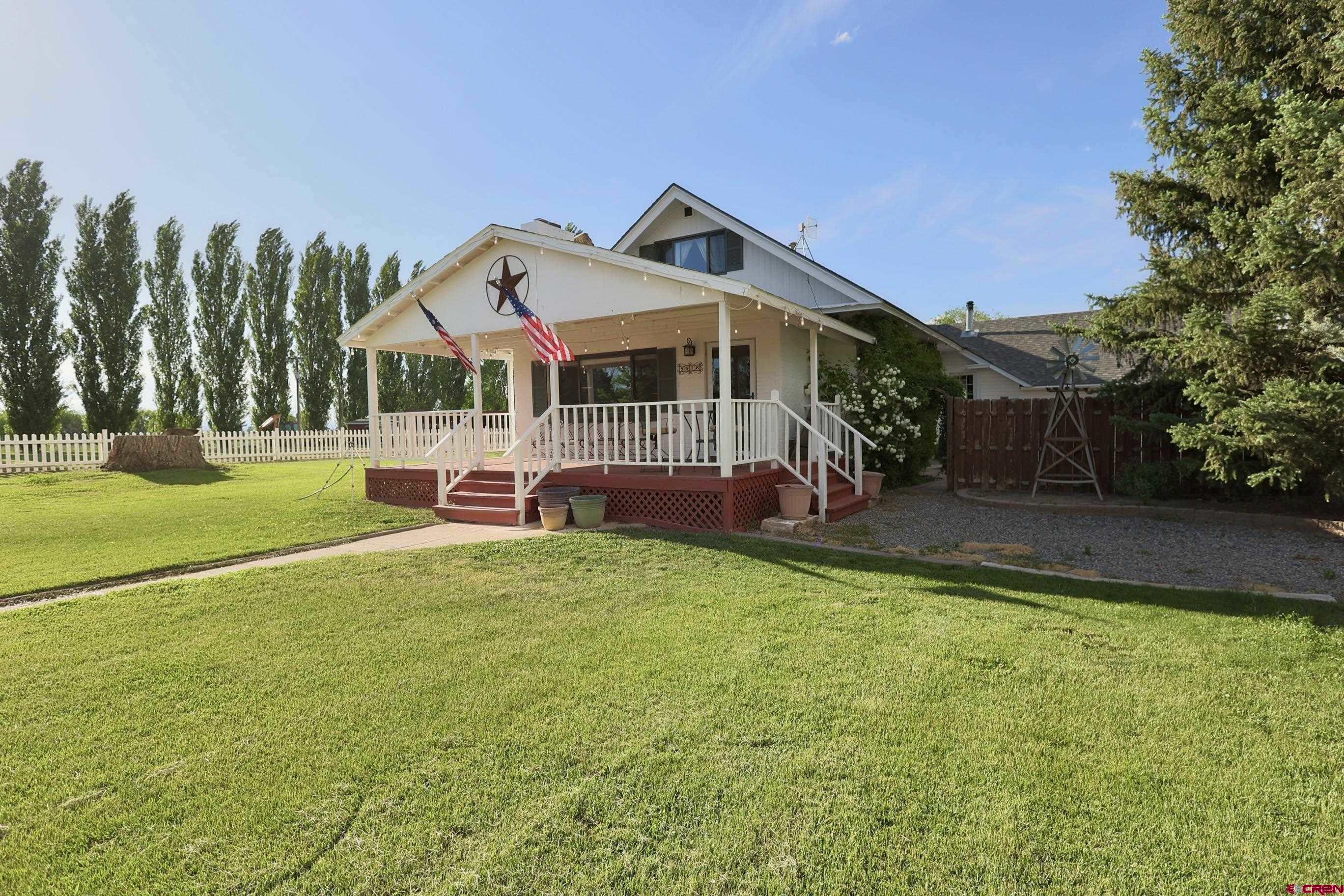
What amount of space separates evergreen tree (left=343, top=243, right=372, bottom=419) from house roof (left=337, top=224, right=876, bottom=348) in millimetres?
21297

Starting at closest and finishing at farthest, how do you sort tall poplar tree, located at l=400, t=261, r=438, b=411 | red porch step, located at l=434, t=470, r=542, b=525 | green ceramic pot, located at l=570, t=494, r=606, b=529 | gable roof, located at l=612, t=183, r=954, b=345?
green ceramic pot, located at l=570, t=494, r=606, b=529
red porch step, located at l=434, t=470, r=542, b=525
gable roof, located at l=612, t=183, r=954, b=345
tall poplar tree, located at l=400, t=261, r=438, b=411

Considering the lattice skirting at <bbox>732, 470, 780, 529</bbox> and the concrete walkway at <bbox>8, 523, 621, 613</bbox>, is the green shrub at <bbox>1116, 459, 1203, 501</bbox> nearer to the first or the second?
the lattice skirting at <bbox>732, 470, 780, 529</bbox>

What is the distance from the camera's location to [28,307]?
2262cm

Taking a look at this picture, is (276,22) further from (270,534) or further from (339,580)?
(339,580)

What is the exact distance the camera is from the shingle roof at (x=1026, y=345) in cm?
1955

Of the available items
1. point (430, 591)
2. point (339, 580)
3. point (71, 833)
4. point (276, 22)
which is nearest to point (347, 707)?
point (71, 833)

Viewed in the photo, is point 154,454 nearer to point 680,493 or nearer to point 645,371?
point 645,371

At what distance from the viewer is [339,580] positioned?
592 cm

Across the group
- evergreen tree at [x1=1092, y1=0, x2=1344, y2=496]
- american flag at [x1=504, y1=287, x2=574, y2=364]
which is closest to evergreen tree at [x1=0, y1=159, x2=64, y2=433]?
american flag at [x1=504, y1=287, x2=574, y2=364]

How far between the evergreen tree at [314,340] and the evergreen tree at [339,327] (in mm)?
138

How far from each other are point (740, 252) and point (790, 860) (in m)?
12.5

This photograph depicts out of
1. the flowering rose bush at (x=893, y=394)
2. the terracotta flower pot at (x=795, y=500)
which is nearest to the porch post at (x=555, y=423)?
the terracotta flower pot at (x=795, y=500)

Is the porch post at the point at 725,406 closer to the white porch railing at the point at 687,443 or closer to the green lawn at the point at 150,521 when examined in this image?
the white porch railing at the point at 687,443

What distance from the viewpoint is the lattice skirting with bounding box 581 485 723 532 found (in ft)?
28.0
